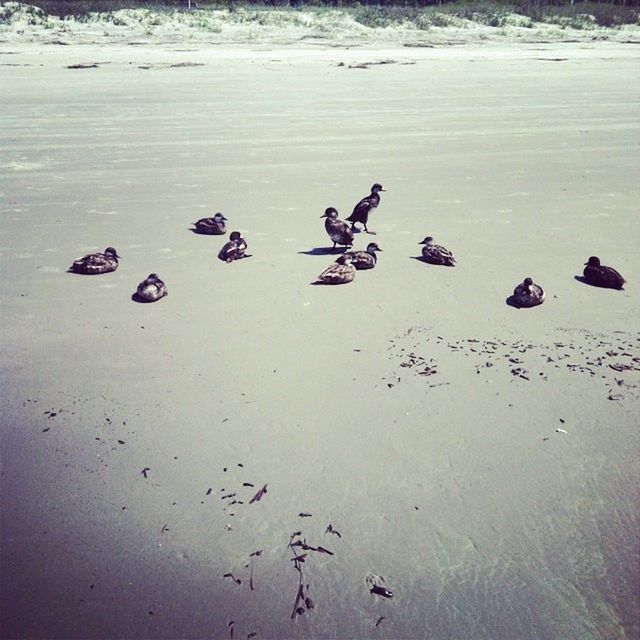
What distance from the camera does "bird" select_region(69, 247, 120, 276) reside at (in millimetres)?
7707

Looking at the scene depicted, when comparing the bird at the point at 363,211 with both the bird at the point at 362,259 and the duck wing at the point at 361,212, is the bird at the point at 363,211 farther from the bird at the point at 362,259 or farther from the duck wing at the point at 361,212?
the bird at the point at 362,259

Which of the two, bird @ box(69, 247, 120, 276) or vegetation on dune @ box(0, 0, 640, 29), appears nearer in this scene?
bird @ box(69, 247, 120, 276)

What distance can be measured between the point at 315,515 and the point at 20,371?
3034 mm

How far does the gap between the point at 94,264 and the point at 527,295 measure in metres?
4.63

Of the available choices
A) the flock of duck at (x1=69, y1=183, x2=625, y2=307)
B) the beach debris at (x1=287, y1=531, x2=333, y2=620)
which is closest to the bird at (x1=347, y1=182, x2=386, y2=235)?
the flock of duck at (x1=69, y1=183, x2=625, y2=307)

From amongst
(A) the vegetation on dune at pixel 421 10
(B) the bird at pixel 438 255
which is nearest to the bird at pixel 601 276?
(B) the bird at pixel 438 255

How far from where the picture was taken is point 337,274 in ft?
24.7

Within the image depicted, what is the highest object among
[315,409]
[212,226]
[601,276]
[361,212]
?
[601,276]

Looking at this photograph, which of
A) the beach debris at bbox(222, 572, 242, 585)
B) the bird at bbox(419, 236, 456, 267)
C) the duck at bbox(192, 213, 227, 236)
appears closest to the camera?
the beach debris at bbox(222, 572, 242, 585)

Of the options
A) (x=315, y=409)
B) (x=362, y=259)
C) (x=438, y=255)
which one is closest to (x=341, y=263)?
(x=362, y=259)

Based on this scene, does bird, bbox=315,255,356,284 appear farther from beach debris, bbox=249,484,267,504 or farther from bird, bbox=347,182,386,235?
beach debris, bbox=249,484,267,504

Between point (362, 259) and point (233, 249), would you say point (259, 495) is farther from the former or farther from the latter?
point (233, 249)

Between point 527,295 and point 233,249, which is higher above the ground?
point 527,295

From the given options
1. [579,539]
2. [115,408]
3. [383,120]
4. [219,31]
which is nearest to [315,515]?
[579,539]
